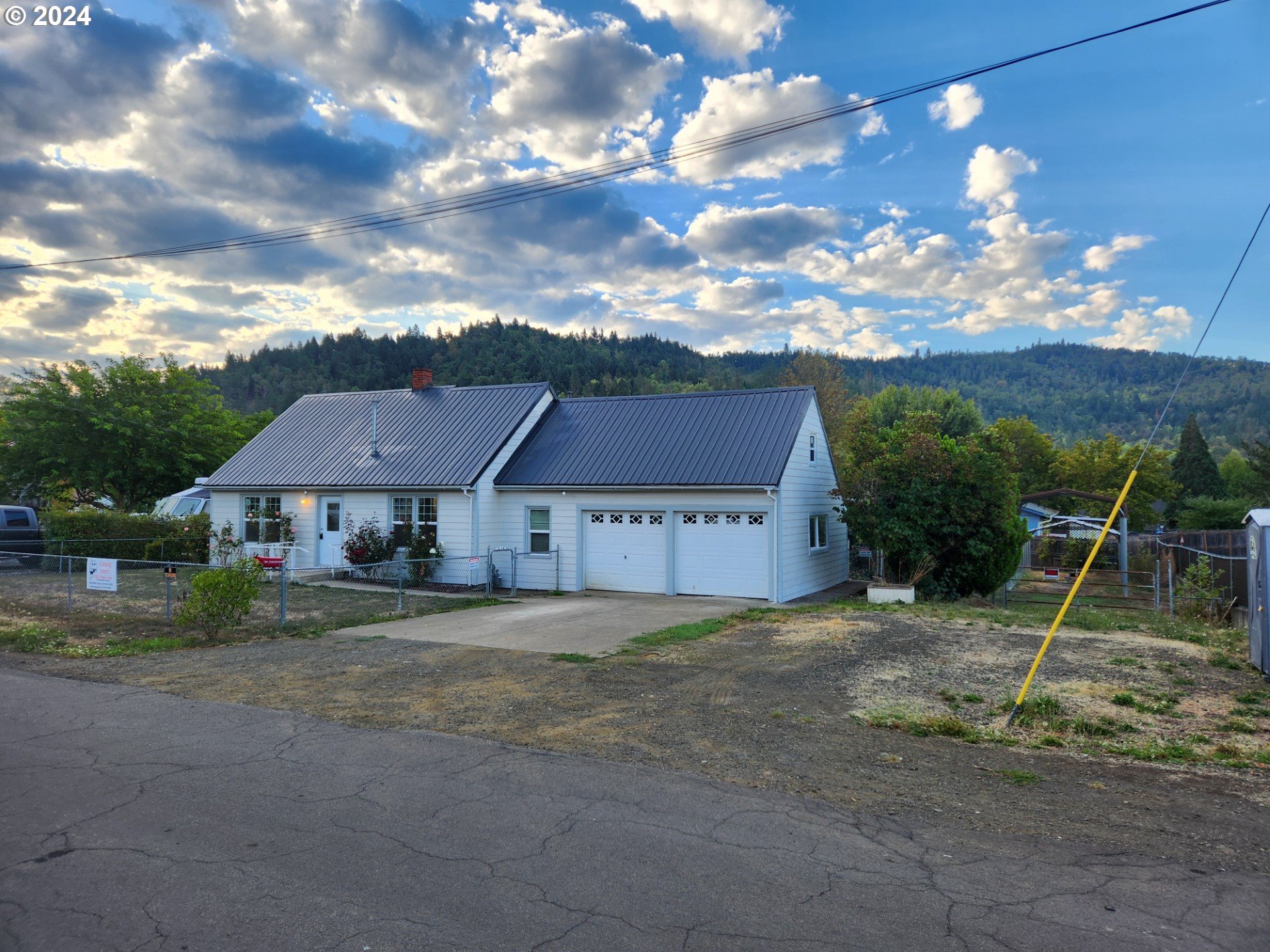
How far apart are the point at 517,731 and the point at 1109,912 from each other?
5.19 metres

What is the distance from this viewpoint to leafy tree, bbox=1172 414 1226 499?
64.6 meters

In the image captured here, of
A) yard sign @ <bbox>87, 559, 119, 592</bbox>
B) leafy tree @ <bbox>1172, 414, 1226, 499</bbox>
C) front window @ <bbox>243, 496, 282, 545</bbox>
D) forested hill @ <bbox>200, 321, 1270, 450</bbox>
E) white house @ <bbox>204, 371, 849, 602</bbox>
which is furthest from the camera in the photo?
forested hill @ <bbox>200, 321, 1270, 450</bbox>

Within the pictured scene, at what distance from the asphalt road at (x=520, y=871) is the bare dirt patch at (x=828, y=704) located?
0.59 meters

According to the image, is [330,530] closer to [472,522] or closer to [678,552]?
[472,522]

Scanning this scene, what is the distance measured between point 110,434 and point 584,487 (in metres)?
22.8

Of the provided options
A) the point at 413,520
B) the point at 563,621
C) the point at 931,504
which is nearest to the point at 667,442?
the point at 931,504

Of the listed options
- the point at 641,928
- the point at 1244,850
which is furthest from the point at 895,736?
the point at 641,928

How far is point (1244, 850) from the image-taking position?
4.92m

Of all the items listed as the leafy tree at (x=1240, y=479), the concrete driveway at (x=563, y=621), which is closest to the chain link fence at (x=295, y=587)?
the concrete driveway at (x=563, y=621)

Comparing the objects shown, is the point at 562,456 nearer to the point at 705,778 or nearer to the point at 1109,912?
the point at 705,778

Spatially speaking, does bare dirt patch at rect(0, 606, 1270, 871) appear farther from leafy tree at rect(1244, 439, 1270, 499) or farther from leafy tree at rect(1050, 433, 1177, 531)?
leafy tree at rect(1244, 439, 1270, 499)

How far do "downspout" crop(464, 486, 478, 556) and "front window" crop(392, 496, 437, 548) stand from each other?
1.19m

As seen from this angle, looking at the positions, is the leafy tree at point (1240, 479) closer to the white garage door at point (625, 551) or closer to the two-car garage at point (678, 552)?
the two-car garage at point (678, 552)

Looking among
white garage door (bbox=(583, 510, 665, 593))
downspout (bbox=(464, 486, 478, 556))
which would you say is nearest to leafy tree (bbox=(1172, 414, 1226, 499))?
white garage door (bbox=(583, 510, 665, 593))
